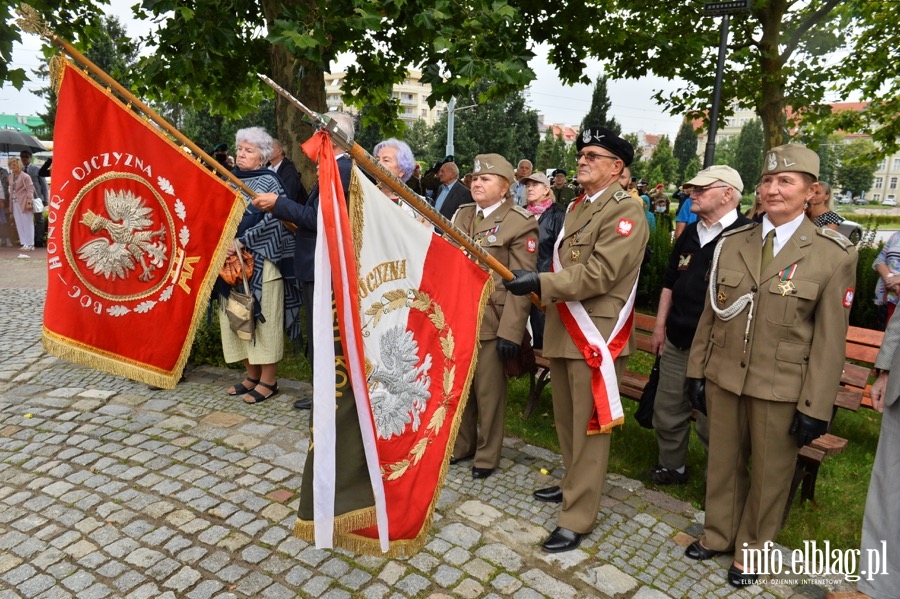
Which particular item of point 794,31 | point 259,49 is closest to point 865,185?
point 794,31

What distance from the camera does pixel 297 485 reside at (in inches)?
A: 155

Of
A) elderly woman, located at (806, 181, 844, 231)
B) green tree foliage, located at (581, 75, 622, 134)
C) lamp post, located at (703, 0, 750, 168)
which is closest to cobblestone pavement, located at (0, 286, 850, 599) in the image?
elderly woman, located at (806, 181, 844, 231)

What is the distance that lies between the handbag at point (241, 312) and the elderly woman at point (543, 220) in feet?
7.95

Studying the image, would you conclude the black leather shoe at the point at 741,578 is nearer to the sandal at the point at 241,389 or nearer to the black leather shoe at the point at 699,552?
the black leather shoe at the point at 699,552

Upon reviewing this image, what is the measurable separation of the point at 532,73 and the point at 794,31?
8126 mm

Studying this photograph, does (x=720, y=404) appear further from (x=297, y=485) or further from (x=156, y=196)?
(x=156, y=196)

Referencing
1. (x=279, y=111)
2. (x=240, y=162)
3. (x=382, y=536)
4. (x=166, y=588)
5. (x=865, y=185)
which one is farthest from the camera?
(x=865, y=185)

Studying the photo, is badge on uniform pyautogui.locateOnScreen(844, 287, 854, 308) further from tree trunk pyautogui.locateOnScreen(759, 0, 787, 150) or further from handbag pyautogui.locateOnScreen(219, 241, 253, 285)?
tree trunk pyautogui.locateOnScreen(759, 0, 787, 150)

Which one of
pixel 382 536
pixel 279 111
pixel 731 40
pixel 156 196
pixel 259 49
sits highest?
pixel 731 40

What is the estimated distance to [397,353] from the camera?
9.34 feet

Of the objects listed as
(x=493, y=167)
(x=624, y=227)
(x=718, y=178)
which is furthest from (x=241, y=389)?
(x=718, y=178)

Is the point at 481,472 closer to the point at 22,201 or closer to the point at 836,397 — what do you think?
the point at 836,397

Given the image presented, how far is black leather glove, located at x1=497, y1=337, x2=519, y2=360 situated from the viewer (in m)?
3.95

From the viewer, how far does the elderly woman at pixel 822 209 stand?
5500 mm
